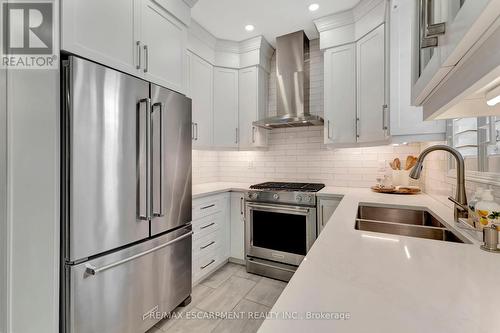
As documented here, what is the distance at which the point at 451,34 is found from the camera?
453 mm

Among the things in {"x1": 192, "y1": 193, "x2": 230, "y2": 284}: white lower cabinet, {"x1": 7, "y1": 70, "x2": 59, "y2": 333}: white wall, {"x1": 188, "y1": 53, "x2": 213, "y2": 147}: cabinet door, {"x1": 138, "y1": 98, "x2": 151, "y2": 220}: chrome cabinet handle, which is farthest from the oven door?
{"x1": 7, "y1": 70, "x2": 59, "y2": 333}: white wall

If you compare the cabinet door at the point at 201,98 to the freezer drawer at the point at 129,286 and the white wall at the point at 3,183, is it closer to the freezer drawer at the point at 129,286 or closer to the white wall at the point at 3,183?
the freezer drawer at the point at 129,286

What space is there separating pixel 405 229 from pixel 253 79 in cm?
243

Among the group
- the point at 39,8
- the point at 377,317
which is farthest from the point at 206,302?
the point at 39,8

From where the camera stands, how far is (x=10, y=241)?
1.06 m

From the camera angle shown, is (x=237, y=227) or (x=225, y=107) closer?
(x=237, y=227)

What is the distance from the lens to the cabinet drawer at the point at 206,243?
7.64 ft

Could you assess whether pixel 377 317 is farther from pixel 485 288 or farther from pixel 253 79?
pixel 253 79

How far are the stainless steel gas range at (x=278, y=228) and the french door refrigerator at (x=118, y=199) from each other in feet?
3.15

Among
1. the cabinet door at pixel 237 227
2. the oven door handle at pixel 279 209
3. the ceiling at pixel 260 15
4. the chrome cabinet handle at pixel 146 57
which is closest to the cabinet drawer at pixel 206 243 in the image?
the cabinet door at pixel 237 227

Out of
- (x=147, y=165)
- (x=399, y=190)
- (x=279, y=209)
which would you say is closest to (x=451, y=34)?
(x=147, y=165)

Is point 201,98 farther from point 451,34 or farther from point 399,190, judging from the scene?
point 451,34

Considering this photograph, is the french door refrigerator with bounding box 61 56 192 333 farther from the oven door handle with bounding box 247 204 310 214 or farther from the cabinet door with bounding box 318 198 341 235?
the cabinet door with bounding box 318 198 341 235

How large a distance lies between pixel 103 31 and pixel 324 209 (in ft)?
7.38
